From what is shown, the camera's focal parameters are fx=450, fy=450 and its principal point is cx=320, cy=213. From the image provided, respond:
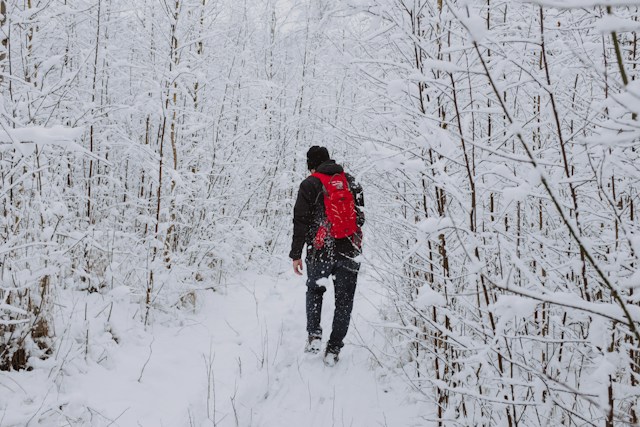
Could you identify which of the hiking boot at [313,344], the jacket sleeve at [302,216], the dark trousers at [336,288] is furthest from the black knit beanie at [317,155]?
the hiking boot at [313,344]

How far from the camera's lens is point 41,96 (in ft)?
9.46

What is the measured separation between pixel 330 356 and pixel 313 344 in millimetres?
196

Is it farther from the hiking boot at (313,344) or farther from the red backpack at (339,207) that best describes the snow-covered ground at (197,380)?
the red backpack at (339,207)

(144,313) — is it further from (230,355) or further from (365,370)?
(365,370)

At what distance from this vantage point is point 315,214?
4.06 m

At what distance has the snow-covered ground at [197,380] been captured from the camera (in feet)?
9.34

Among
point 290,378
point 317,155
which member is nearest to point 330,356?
point 290,378

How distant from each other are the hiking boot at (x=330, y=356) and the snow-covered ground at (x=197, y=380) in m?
0.07

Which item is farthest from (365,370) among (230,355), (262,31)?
(262,31)

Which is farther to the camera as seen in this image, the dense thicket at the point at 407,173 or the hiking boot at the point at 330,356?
the hiking boot at the point at 330,356

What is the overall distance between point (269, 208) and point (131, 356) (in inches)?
169

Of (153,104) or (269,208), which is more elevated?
(153,104)

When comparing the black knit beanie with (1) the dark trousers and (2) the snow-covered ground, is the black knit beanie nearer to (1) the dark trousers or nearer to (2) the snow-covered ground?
(1) the dark trousers

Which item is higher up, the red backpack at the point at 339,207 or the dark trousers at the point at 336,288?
the red backpack at the point at 339,207
